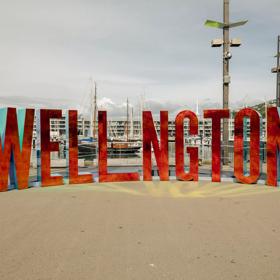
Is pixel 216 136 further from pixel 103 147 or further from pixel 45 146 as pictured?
pixel 45 146

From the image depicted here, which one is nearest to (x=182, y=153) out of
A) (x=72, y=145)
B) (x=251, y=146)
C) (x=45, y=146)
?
(x=251, y=146)

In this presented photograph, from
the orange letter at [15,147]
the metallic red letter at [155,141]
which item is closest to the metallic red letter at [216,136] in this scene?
the metallic red letter at [155,141]

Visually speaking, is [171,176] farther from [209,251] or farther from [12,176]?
[209,251]

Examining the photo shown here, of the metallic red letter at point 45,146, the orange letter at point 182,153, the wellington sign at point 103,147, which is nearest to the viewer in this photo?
the wellington sign at point 103,147

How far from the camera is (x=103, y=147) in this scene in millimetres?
10633

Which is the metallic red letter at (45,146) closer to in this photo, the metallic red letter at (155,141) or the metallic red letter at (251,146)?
the metallic red letter at (155,141)

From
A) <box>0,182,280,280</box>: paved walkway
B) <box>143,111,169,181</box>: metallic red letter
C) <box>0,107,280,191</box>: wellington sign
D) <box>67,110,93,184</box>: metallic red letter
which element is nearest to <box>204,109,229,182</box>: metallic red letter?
<box>0,107,280,191</box>: wellington sign

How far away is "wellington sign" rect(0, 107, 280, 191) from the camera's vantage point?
9.52 m

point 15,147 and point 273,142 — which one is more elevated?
point 273,142

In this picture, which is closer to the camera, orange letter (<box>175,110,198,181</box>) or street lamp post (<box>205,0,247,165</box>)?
orange letter (<box>175,110,198,181</box>)

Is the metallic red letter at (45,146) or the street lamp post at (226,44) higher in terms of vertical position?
the street lamp post at (226,44)

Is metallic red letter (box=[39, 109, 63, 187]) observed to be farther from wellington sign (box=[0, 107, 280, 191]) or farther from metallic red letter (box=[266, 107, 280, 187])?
metallic red letter (box=[266, 107, 280, 187])

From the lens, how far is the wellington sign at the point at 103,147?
9.52 meters

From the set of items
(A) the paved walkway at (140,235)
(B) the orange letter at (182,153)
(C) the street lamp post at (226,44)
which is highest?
(C) the street lamp post at (226,44)
